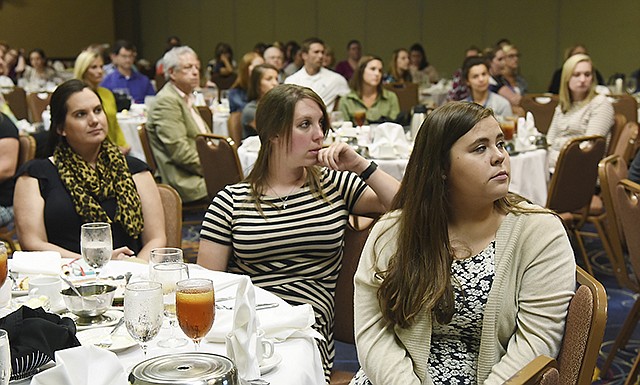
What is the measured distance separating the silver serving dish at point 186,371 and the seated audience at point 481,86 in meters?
5.36

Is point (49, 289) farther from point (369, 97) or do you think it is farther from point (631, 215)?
point (369, 97)

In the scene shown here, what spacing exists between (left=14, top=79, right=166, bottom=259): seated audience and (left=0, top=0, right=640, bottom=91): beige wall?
9.92 m

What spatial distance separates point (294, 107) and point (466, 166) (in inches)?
34.6

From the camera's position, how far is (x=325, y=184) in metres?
2.88

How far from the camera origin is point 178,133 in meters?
5.98

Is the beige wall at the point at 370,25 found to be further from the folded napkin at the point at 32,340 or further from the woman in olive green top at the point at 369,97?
the folded napkin at the point at 32,340

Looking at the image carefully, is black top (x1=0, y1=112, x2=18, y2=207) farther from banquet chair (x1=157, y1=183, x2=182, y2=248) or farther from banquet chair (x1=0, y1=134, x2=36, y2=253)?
banquet chair (x1=157, y1=183, x2=182, y2=248)

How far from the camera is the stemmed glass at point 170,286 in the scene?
2.01 m

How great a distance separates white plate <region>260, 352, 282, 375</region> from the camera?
6.02 feet

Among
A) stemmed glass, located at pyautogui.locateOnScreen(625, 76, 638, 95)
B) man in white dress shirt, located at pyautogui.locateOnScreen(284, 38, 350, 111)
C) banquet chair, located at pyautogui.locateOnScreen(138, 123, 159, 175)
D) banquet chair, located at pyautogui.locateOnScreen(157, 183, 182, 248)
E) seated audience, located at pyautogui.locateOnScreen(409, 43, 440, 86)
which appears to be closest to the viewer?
banquet chair, located at pyautogui.locateOnScreen(157, 183, 182, 248)

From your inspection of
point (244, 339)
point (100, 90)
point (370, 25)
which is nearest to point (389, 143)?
Answer: point (100, 90)

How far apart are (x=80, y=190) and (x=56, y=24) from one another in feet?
53.5

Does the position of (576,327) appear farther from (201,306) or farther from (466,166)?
(201,306)

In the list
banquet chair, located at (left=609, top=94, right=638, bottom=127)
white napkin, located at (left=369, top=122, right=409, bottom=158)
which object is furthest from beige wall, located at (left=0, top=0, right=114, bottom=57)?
white napkin, located at (left=369, top=122, right=409, bottom=158)
